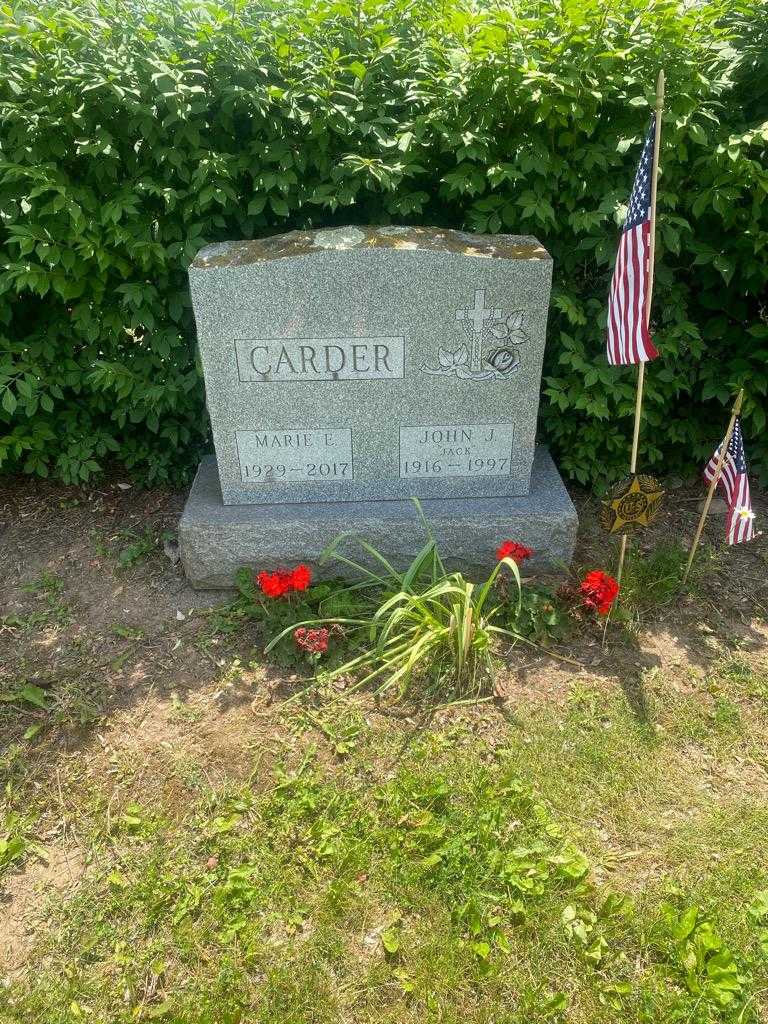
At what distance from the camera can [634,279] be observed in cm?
271

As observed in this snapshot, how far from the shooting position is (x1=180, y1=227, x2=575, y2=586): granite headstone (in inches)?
121

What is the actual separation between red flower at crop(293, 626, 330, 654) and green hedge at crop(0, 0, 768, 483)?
1406mm

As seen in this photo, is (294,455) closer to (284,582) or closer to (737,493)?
(284,582)

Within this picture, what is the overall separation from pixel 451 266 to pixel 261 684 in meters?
1.84

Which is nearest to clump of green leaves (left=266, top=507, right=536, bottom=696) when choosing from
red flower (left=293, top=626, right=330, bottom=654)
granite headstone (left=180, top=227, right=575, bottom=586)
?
red flower (left=293, top=626, right=330, bottom=654)

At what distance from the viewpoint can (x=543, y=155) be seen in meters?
3.15

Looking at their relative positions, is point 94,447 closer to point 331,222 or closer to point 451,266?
point 331,222

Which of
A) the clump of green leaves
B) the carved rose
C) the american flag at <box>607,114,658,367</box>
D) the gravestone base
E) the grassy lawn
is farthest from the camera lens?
the gravestone base

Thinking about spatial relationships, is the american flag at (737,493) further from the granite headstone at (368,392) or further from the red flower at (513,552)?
the red flower at (513,552)

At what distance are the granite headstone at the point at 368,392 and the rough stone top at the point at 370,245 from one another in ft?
0.03

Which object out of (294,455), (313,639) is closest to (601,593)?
(313,639)

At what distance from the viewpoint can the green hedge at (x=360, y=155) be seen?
300cm

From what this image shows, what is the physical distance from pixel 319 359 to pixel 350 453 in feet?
1.51

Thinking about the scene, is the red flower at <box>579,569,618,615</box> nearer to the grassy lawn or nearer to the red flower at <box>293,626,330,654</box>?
the grassy lawn
